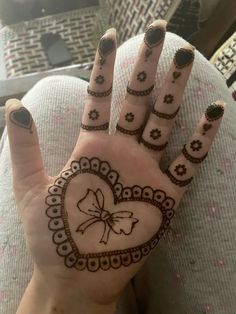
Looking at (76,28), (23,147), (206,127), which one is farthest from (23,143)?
(76,28)

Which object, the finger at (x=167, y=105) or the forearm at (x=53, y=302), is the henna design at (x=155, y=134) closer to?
the finger at (x=167, y=105)

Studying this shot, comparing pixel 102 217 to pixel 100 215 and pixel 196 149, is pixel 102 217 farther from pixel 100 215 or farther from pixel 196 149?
pixel 196 149

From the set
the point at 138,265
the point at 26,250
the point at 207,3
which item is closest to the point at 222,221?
the point at 138,265

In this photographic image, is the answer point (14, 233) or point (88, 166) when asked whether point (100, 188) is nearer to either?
point (88, 166)

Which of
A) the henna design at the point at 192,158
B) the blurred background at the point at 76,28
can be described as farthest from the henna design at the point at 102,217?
the blurred background at the point at 76,28

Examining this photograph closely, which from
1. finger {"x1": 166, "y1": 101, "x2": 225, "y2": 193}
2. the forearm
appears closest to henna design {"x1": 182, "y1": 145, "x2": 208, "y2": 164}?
finger {"x1": 166, "y1": 101, "x2": 225, "y2": 193}

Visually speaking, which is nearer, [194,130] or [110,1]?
[194,130]

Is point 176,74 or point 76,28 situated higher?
point 176,74
